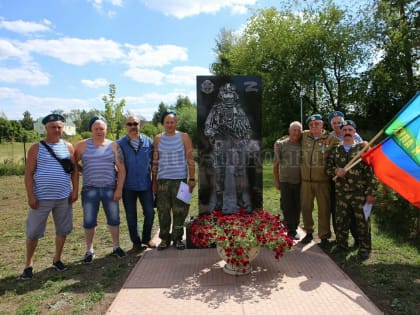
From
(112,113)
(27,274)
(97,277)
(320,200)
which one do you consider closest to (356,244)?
(320,200)

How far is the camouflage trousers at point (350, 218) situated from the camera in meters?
4.37

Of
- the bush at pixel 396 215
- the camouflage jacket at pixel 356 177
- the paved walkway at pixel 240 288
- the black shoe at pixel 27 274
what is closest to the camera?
the paved walkway at pixel 240 288

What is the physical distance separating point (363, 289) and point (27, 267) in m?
3.71

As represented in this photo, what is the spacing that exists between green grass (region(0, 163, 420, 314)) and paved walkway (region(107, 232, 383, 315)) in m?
0.21

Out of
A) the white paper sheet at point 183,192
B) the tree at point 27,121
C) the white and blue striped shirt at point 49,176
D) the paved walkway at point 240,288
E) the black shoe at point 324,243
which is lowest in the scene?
the paved walkway at point 240,288

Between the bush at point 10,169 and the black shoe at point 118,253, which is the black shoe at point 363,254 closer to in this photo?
the black shoe at point 118,253

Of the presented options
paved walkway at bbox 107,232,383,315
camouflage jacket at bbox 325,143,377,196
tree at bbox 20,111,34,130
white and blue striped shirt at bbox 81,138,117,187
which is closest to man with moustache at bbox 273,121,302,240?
camouflage jacket at bbox 325,143,377,196

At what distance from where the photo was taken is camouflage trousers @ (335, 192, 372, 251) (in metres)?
4.37

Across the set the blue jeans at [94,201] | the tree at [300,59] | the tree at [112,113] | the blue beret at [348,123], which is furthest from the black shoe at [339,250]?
the tree at [300,59]

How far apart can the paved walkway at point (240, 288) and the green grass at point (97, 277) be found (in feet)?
0.70

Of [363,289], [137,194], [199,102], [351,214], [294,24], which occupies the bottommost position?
[363,289]

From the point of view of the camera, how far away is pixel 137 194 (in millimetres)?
4750

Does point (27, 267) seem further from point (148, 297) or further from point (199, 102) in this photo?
point (199, 102)

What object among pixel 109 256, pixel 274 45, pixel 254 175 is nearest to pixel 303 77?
pixel 274 45
